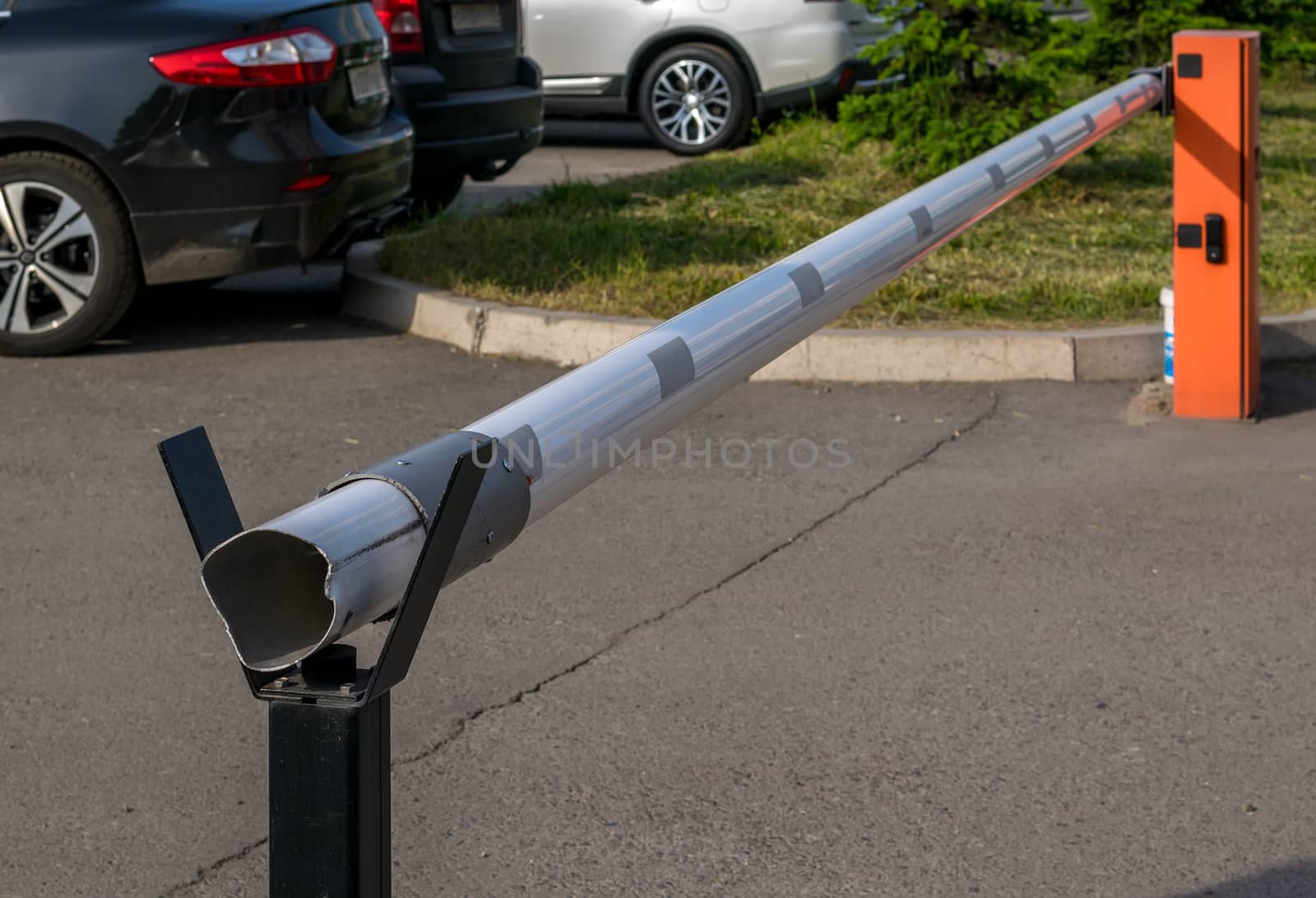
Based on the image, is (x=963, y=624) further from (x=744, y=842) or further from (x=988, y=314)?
(x=988, y=314)

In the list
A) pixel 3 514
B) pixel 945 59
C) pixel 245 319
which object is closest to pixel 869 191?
pixel 945 59

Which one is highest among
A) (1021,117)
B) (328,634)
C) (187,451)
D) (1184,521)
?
(187,451)

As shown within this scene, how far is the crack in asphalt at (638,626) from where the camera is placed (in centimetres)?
300

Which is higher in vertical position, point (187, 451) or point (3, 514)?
point (187, 451)

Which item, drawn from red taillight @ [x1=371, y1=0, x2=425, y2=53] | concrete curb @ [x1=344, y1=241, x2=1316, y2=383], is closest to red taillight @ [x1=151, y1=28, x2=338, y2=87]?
concrete curb @ [x1=344, y1=241, x2=1316, y2=383]

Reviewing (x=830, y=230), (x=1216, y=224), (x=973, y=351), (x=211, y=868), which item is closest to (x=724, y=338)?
(x=211, y=868)

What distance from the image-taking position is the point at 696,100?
1283 centimetres

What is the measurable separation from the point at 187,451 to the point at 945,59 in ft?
29.3

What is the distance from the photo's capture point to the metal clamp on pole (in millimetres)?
1236

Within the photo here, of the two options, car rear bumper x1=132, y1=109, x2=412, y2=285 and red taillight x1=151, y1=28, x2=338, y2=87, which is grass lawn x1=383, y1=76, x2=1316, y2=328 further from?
red taillight x1=151, y1=28, x2=338, y2=87

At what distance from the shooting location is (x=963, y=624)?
13.2 ft

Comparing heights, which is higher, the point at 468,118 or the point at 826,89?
the point at 468,118

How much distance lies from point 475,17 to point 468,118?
55cm

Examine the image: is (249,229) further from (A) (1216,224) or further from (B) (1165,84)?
(A) (1216,224)
